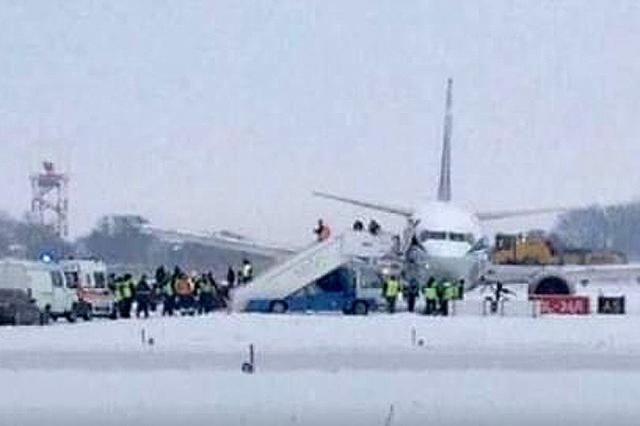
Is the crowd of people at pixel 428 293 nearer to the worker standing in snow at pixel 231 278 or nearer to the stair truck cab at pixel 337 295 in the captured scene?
the stair truck cab at pixel 337 295

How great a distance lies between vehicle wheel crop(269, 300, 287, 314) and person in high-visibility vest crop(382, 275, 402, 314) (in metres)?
3.40

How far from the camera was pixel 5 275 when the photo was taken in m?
48.1

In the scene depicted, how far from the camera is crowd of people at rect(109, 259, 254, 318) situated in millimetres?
53156

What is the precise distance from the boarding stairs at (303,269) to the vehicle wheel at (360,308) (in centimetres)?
140

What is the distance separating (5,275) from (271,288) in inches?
419

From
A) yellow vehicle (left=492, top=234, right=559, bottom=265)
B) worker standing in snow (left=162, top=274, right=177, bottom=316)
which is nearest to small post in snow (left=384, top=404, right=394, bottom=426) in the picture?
worker standing in snow (left=162, top=274, right=177, bottom=316)

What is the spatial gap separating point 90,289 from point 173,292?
2626 millimetres

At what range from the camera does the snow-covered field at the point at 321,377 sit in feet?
56.3

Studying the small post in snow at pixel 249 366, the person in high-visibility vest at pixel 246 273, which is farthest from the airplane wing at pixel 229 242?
the small post in snow at pixel 249 366

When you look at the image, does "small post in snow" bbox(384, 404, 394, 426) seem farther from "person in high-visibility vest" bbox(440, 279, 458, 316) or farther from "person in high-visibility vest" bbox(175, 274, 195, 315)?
"person in high-visibility vest" bbox(175, 274, 195, 315)

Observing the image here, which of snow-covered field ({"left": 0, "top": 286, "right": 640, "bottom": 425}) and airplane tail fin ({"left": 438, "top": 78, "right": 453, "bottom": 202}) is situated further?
airplane tail fin ({"left": 438, "top": 78, "right": 453, "bottom": 202})

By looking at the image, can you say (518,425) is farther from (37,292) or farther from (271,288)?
(271,288)

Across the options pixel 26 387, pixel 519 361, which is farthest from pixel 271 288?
pixel 26 387

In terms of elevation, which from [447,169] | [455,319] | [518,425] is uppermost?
[447,169]
